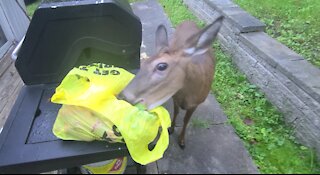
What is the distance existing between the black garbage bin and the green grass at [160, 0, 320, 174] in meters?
1.25

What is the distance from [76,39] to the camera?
3.09 m

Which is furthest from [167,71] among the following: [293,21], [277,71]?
[293,21]

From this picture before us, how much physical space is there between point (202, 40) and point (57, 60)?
162 cm

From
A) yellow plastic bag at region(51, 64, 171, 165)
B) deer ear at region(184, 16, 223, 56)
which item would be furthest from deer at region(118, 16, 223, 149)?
yellow plastic bag at region(51, 64, 171, 165)

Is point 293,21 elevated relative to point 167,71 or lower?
lower

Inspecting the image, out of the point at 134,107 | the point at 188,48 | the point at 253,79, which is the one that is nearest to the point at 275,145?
the point at 253,79

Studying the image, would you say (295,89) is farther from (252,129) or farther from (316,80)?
(252,129)

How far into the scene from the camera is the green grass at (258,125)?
9.19ft

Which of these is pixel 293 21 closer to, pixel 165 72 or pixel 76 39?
pixel 165 72

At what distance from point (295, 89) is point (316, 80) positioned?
22cm

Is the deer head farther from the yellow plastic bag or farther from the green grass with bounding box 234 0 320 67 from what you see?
the green grass with bounding box 234 0 320 67

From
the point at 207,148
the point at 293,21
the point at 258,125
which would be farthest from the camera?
the point at 293,21

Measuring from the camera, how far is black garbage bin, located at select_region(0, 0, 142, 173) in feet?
7.37

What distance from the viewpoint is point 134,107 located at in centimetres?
219
